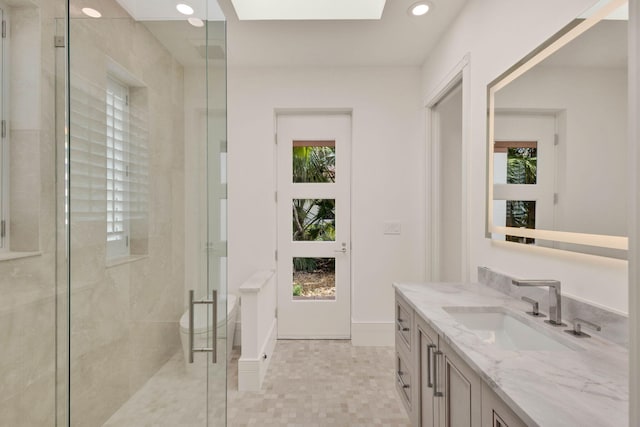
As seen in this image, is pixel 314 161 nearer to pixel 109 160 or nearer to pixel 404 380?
pixel 404 380

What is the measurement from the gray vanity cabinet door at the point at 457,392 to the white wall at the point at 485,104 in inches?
21.1

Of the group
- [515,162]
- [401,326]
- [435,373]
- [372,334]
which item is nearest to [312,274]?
[372,334]

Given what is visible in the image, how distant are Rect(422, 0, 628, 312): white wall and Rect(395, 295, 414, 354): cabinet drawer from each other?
513 mm

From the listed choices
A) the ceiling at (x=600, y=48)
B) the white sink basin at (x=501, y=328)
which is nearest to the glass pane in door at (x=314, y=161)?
the white sink basin at (x=501, y=328)

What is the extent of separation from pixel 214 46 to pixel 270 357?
7.69ft

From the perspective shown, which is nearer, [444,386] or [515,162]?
[444,386]

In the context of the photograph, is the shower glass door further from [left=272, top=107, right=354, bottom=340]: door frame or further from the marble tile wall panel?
[left=272, top=107, right=354, bottom=340]: door frame

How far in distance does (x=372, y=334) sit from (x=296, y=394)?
3.51 feet

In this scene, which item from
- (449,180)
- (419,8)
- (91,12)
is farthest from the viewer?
(449,180)

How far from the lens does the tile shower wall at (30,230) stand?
124 cm

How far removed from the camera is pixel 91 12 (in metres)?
1.05

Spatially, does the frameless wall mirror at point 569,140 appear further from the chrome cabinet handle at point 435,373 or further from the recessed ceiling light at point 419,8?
the recessed ceiling light at point 419,8

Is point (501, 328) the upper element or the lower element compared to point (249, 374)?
upper

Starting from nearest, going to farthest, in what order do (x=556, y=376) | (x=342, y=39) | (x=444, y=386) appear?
1. (x=556, y=376)
2. (x=444, y=386)
3. (x=342, y=39)
